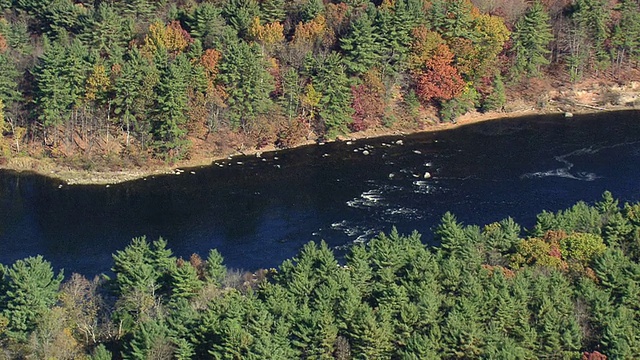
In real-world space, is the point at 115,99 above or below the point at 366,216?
above

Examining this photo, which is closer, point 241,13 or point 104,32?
point 104,32

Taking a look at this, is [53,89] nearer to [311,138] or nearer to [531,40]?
[311,138]

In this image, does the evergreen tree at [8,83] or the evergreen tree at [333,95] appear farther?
the evergreen tree at [333,95]

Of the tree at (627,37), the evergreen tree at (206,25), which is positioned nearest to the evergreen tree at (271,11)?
the evergreen tree at (206,25)

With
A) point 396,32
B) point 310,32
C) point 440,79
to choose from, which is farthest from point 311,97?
point 440,79

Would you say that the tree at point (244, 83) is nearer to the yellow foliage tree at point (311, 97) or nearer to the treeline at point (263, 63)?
the treeline at point (263, 63)

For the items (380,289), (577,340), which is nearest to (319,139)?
(380,289)

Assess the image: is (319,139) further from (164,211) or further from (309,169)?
(164,211)
